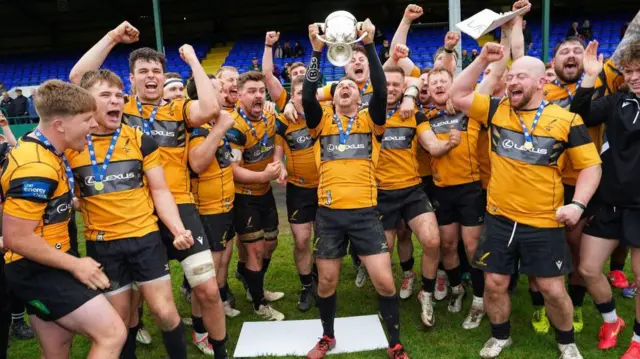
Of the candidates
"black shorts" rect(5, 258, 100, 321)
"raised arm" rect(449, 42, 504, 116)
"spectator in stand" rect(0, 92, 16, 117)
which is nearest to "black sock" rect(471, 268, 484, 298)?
"raised arm" rect(449, 42, 504, 116)

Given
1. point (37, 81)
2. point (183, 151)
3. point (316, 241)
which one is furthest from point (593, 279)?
point (37, 81)

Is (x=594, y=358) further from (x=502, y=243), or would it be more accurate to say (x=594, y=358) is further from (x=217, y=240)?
(x=217, y=240)

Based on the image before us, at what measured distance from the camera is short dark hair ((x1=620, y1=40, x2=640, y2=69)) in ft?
12.7

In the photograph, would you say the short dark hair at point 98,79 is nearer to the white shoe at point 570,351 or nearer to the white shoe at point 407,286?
the white shoe at point 407,286

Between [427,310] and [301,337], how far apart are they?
1.25 m

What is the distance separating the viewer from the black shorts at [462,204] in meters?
5.05

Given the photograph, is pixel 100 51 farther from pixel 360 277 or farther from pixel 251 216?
pixel 360 277

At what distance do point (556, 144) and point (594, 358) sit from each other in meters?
1.85

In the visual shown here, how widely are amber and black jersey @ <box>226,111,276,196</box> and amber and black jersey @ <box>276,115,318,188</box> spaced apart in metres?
0.10

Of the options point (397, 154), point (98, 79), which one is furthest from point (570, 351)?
point (98, 79)

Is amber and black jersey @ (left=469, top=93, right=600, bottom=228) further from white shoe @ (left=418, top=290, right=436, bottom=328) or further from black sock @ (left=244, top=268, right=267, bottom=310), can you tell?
black sock @ (left=244, top=268, right=267, bottom=310)

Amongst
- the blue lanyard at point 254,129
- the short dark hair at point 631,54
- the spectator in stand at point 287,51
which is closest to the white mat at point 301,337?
the blue lanyard at point 254,129

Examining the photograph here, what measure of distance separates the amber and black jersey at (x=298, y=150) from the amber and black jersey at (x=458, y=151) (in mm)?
1154

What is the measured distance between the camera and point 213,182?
4715 mm
